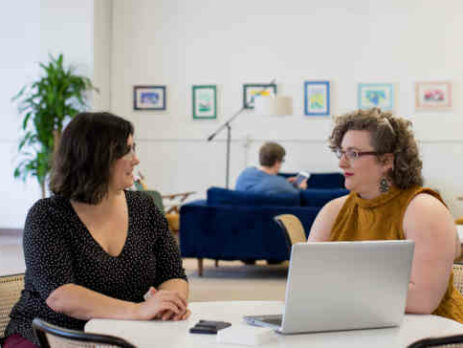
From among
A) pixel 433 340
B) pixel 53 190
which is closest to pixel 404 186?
pixel 433 340

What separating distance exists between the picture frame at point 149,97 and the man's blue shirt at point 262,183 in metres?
3.14

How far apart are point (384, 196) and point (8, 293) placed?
1.28 metres

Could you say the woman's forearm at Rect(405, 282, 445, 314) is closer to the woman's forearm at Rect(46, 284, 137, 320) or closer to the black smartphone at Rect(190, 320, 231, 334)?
the black smartphone at Rect(190, 320, 231, 334)

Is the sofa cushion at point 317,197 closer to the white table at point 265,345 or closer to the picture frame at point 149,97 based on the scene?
the picture frame at point 149,97

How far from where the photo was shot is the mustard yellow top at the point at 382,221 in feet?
8.07

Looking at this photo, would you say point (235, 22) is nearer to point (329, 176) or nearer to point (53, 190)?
point (329, 176)

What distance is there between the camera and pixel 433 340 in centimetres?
180

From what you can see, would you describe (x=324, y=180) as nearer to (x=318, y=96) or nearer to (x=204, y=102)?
(x=318, y=96)

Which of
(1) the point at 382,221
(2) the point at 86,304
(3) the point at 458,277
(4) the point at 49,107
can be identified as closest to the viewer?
(2) the point at 86,304

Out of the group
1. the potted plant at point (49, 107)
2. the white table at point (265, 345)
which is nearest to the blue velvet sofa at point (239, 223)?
the potted plant at point (49, 107)

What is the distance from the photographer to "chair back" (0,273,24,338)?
2.55m

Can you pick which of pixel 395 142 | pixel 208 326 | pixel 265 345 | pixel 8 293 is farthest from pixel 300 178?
pixel 265 345

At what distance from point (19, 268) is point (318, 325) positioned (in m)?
5.98

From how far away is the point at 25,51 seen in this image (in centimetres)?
1044
